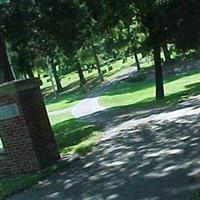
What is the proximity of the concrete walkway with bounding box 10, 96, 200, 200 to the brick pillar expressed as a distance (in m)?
0.94

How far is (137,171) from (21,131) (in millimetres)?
3472

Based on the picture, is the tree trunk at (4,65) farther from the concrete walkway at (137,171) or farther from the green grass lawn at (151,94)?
the green grass lawn at (151,94)

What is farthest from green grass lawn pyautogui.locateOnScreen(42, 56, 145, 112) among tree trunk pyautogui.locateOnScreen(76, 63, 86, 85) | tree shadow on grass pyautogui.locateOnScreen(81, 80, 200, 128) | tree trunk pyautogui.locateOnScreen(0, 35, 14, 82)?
tree trunk pyautogui.locateOnScreen(0, 35, 14, 82)

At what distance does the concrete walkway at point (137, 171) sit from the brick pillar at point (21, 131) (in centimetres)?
94

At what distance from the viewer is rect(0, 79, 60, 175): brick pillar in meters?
11.9

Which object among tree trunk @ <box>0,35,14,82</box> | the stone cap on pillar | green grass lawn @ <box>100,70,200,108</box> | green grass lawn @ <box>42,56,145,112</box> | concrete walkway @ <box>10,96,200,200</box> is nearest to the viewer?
concrete walkway @ <box>10,96,200,200</box>

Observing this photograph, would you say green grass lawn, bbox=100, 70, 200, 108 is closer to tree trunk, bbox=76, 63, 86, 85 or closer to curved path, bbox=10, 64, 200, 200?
curved path, bbox=10, 64, 200, 200

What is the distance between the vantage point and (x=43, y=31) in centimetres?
2073

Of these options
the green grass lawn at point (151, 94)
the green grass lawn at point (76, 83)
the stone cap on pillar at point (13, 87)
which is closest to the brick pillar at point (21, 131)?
the stone cap on pillar at point (13, 87)

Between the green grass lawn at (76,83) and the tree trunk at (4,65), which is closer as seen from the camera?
the tree trunk at (4,65)

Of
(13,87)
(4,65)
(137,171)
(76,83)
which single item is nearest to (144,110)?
(4,65)

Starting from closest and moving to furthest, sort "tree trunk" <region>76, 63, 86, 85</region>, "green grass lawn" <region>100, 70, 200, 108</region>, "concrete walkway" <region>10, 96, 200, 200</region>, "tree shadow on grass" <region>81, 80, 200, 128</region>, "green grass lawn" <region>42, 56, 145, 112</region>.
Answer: "concrete walkway" <region>10, 96, 200, 200</region>, "tree shadow on grass" <region>81, 80, 200, 128</region>, "green grass lawn" <region>100, 70, 200, 108</region>, "green grass lawn" <region>42, 56, 145, 112</region>, "tree trunk" <region>76, 63, 86, 85</region>

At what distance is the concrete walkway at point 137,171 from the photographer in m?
8.05

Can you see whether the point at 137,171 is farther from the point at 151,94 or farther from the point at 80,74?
the point at 80,74
